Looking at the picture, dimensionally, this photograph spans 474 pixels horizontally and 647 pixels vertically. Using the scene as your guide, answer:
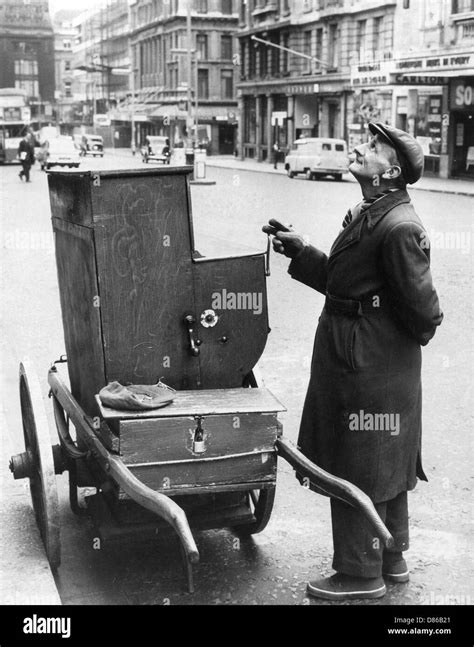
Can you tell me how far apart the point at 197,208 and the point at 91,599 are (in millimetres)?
18553

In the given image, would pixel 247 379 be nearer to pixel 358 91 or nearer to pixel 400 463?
pixel 400 463

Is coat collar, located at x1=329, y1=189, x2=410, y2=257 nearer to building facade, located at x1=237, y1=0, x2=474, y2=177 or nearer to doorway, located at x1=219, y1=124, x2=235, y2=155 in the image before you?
building facade, located at x1=237, y1=0, x2=474, y2=177

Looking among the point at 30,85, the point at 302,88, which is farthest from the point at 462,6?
the point at 30,85

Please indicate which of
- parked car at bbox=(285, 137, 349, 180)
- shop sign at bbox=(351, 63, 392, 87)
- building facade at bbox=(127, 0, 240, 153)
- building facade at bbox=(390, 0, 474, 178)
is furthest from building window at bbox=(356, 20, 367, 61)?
building facade at bbox=(127, 0, 240, 153)

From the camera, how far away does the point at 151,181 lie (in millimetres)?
3855

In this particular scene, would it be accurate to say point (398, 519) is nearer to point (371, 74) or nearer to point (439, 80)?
point (439, 80)

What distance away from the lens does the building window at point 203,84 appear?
74375mm

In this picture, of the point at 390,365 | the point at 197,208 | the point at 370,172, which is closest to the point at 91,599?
the point at 390,365

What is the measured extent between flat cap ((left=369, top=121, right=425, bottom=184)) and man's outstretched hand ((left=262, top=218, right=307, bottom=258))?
1.86 ft

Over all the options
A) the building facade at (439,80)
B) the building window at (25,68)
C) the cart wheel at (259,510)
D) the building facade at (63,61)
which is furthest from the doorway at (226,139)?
the cart wheel at (259,510)

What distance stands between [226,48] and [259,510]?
246 ft

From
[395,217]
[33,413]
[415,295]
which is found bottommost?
[33,413]

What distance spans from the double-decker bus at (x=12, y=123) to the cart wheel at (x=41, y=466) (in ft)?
150
